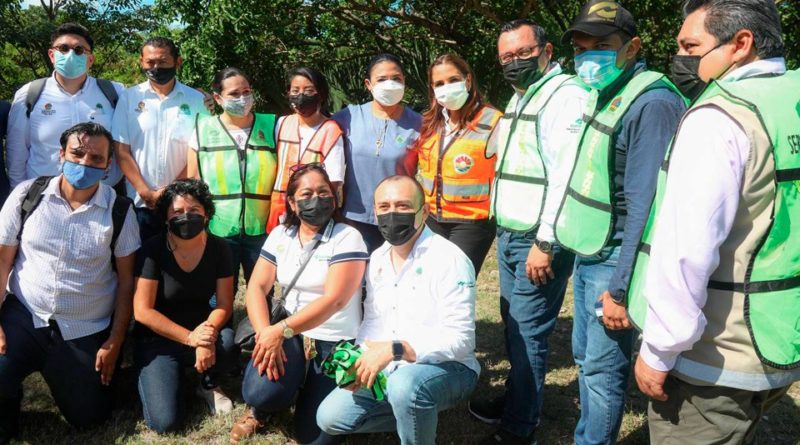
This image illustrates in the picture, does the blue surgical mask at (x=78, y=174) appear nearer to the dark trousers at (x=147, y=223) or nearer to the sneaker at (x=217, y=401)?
the dark trousers at (x=147, y=223)

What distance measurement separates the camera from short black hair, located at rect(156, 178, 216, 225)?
12.6 feet

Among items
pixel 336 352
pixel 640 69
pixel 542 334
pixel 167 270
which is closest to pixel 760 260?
pixel 640 69

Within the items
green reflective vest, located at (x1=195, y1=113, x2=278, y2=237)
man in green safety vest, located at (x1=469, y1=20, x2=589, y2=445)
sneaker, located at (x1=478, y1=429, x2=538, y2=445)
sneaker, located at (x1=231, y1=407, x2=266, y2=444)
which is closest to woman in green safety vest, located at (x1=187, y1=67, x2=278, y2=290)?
green reflective vest, located at (x1=195, y1=113, x2=278, y2=237)

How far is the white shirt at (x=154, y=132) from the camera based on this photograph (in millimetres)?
4273

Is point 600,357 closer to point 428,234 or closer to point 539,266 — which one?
point 539,266

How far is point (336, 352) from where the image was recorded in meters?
3.17

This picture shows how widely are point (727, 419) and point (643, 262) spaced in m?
0.56

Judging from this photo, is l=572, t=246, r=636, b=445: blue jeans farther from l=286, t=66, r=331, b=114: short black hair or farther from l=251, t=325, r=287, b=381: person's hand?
l=286, t=66, r=331, b=114: short black hair

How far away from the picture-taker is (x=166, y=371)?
12.5ft

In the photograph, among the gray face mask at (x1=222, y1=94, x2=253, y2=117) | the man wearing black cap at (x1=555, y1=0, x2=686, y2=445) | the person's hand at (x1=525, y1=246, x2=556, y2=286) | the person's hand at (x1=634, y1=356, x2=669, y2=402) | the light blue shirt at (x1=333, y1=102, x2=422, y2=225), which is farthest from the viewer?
the gray face mask at (x1=222, y1=94, x2=253, y2=117)

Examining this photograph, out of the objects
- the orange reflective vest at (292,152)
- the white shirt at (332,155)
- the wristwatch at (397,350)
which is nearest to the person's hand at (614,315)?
the wristwatch at (397,350)

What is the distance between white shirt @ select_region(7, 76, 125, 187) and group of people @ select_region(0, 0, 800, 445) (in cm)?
2

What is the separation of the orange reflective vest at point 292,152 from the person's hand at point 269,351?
93 centimetres

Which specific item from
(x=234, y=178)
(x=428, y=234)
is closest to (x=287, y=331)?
(x=428, y=234)
